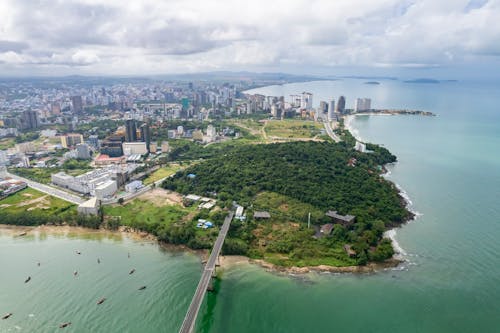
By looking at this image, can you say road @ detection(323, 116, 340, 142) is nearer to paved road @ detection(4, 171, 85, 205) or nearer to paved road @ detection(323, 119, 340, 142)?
paved road @ detection(323, 119, 340, 142)

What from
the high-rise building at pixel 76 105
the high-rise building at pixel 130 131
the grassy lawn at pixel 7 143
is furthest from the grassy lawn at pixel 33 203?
the high-rise building at pixel 76 105

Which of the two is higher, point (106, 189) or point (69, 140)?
point (69, 140)

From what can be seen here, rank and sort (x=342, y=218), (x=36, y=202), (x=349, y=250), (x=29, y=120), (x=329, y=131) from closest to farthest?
(x=349, y=250) < (x=342, y=218) < (x=36, y=202) < (x=329, y=131) < (x=29, y=120)

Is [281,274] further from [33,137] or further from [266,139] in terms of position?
[33,137]

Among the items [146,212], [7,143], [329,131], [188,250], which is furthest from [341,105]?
[7,143]

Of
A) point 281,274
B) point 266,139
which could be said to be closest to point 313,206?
point 281,274

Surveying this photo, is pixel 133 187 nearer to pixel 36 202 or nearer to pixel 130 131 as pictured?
pixel 36 202
